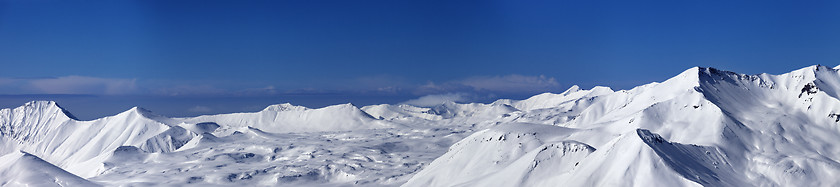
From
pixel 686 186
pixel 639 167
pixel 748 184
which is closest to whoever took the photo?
pixel 686 186

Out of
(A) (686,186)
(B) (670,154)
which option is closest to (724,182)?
(B) (670,154)

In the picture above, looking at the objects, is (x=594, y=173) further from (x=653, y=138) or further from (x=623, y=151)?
(x=653, y=138)

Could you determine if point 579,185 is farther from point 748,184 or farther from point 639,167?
point 748,184

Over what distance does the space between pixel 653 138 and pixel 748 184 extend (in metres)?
34.3

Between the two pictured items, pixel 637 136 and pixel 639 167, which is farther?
pixel 637 136

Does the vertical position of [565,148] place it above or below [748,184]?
above

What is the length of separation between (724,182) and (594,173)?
35.8 metres

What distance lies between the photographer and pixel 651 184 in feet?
A: 531

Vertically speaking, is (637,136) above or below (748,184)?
above

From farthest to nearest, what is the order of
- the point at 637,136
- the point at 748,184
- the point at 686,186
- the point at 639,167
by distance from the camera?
the point at 748,184
the point at 637,136
the point at 639,167
the point at 686,186

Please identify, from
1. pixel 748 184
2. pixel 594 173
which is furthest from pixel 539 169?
A: pixel 748 184

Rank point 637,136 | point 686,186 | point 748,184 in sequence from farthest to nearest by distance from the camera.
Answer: point 748,184, point 637,136, point 686,186

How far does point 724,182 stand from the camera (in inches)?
7092

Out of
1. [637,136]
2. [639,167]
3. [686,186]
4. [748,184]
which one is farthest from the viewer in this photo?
[748,184]
